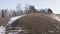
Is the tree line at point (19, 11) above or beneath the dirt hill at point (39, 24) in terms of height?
above

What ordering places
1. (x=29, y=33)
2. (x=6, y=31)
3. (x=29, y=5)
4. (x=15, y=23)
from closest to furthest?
(x=29, y=33) < (x=6, y=31) < (x=15, y=23) < (x=29, y=5)

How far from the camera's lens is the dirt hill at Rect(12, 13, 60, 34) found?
3.53 meters

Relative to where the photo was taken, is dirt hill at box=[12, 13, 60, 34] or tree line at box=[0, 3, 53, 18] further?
tree line at box=[0, 3, 53, 18]

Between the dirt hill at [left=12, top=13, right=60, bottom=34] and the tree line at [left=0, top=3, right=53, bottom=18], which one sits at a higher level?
the tree line at [left=0, top=3, right=53, bottom=18]

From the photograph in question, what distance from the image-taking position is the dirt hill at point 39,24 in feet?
11.6

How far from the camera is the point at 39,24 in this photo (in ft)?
12.4

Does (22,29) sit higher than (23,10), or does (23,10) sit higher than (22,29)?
(23,10)

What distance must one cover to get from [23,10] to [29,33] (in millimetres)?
2033

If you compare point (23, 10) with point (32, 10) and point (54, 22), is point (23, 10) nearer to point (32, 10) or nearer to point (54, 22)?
point (32, 10)

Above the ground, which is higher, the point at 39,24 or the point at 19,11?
the point at 19,11

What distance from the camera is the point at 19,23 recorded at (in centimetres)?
394

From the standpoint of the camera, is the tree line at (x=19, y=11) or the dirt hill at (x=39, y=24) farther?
the tree line at (x=19, y=11)

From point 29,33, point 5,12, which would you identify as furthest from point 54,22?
point 5,12

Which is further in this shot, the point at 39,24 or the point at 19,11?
the point at 19,11
